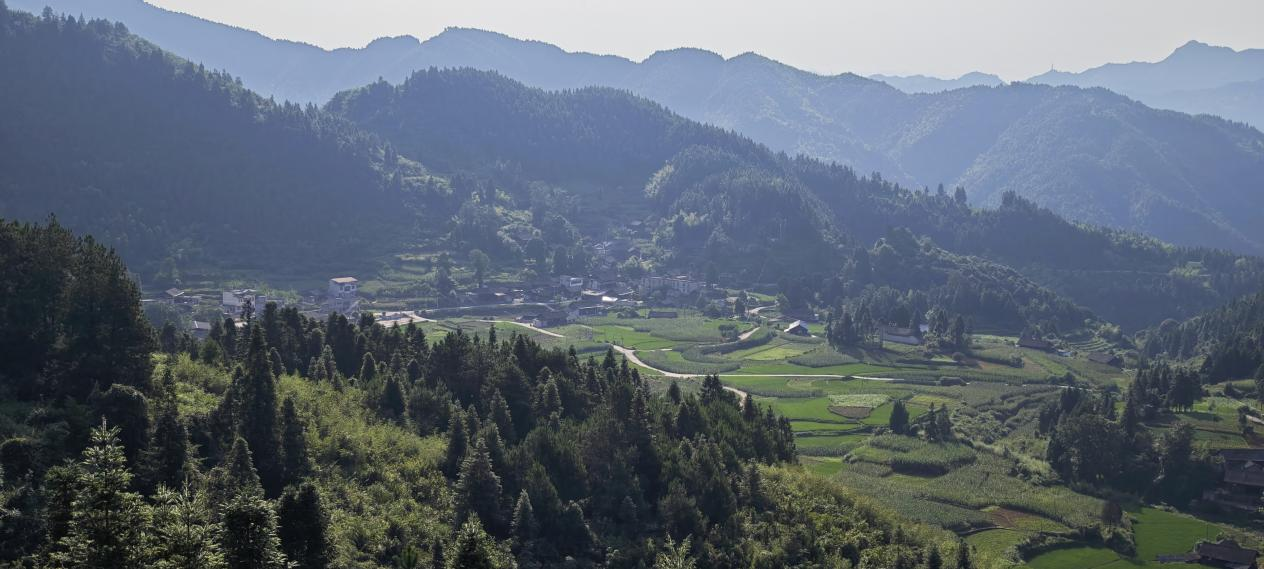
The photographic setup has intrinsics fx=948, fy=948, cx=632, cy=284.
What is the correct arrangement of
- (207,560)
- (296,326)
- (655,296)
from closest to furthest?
1. (207,560)
2. (296,326)
3. (655,296)

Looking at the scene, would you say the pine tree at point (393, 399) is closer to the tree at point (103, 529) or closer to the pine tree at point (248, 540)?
the pine tree at point (248, 540)

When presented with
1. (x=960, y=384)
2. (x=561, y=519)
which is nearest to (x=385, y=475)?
(x=561, y=519)

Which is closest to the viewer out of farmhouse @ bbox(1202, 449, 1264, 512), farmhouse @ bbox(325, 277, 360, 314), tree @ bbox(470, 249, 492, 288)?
farmhouse @ bbox(1202, 449, 1264, 512)

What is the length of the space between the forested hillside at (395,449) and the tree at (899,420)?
1215 inches

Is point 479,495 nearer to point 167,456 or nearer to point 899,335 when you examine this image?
point 167,456

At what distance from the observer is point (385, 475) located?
1794 inches

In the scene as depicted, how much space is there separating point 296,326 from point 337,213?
12309 centimetres

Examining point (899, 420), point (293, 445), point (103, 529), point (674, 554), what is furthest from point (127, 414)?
point (899, 420)

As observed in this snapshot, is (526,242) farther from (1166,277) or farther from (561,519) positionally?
(561,519)

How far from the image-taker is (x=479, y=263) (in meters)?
168

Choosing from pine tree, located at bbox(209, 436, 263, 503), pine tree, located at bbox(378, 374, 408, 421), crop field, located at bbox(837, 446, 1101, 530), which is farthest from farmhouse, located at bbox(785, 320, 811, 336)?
pine tree, located at bbox(209, 436, 263, 503)

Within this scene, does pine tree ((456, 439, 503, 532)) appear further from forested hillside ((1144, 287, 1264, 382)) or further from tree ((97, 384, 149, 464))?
forested hillside ((1144, 287, 1264, 382))

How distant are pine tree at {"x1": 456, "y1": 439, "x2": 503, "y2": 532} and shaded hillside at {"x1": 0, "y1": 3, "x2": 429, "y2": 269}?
398 feet

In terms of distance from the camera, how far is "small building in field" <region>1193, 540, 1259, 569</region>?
2351 inches
